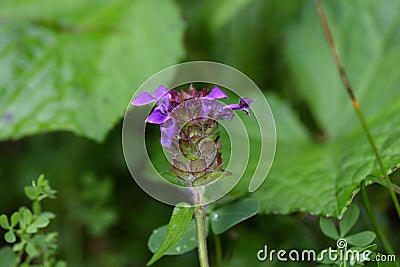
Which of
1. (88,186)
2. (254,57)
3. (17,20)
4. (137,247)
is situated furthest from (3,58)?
(254,57)

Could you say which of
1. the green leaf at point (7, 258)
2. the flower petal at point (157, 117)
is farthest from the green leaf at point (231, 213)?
the green leaf at point (7, 258)

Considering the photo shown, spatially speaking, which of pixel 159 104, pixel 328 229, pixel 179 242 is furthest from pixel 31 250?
pixel 328 229

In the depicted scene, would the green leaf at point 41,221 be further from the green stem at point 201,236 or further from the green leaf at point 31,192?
the green stem at point 201,236

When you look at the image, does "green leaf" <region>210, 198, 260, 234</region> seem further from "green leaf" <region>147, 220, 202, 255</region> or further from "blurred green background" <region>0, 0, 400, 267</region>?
"blurred green background" <region>0, 0, 400, 267</region>

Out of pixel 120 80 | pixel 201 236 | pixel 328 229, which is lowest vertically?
pixel 201 236

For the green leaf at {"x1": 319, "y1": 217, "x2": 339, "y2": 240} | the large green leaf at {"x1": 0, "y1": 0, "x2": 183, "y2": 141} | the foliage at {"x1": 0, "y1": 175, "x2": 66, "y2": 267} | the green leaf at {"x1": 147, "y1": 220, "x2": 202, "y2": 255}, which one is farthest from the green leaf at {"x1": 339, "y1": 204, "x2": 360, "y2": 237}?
the large green leaf at {"x1": 0, "y1": 0, "x2": 183, "y2": 141}

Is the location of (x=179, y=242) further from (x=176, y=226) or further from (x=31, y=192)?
(x=31, y=192)

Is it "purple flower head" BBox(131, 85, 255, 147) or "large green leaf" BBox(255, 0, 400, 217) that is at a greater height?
"large green leaf" BBox(255, 0, 400, 217)
